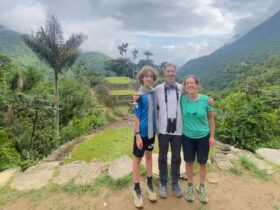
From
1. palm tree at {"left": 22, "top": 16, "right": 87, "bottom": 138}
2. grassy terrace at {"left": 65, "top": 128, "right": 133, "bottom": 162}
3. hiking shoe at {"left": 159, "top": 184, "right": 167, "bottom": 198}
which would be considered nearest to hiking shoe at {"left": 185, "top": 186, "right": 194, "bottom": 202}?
hiking shoe at {"left": 159, "top": 184, "right": 167, "bottom": 198}

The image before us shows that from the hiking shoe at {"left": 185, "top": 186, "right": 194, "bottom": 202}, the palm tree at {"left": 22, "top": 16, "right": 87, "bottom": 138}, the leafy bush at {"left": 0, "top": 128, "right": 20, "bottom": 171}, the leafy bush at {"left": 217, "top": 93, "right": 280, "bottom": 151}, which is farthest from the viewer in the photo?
the palm tree at {"left": 22, "top": 16, "right": 87, "bottom": 138}

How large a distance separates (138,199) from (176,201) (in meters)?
0.53

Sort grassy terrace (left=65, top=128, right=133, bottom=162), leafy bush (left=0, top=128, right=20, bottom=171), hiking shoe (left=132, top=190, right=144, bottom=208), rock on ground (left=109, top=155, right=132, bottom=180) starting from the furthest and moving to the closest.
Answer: leafy bush (left=0, top=128, right=20, bottom=171), grassy terrace (left=65, top=128, right=133, bottom=162), rock on ground (left=109, top=155, right=132, bottom=180), hiking shoe (left=132, top=190, right=144, bottom=208)

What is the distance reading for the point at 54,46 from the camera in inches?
599

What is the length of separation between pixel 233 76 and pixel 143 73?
74.9 metres

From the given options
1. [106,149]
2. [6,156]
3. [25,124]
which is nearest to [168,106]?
[106,149]

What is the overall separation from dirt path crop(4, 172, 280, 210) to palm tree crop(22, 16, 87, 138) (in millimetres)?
11205

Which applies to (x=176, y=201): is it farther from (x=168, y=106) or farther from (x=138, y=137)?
(x=168, y=106)

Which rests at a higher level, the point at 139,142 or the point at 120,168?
the point at 139,142

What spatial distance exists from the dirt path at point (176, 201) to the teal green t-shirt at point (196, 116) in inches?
40.0

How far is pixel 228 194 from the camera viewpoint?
445 cm

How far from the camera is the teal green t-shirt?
380cm

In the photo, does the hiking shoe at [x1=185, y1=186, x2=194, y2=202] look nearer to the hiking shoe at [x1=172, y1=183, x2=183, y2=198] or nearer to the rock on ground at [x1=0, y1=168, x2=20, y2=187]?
the hiking shoe at [x1=172, y1=183, x2=183, y2=198]

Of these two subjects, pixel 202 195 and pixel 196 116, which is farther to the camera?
pixel 202 195
